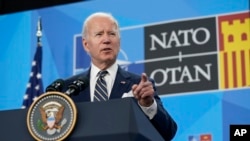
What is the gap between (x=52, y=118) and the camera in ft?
6.46

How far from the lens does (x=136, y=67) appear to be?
Answer: 4961 mm

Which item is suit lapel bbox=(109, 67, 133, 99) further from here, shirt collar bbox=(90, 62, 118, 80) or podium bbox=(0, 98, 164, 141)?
podium bbox=(0, 98, 164, 141)

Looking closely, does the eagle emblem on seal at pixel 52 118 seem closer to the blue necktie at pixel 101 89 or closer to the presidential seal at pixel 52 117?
the presidential seal at pixel 52 117

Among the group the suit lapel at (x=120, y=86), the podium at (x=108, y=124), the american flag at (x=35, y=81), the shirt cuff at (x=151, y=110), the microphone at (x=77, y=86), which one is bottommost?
the podium at (x=108, y=124)

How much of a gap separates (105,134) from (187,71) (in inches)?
120

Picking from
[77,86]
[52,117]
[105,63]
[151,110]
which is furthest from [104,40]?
[52,117]

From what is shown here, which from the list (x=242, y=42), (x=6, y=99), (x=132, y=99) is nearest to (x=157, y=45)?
(x=242, y=42)

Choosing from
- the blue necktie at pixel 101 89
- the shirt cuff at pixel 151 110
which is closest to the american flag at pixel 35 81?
the blue necktie at pixel 101 89

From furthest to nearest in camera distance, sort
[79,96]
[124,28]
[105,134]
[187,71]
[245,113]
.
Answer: [124,28], [187,71], [245,113], [79,96], [105,134]

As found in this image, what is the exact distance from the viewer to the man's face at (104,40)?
104 inches

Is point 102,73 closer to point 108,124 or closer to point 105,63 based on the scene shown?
point 105,63

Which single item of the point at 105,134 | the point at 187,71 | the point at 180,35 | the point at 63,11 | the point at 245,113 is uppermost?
the point at 63,11

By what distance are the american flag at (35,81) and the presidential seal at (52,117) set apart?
3272 mm

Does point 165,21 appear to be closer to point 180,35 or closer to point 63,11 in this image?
point 180,35
